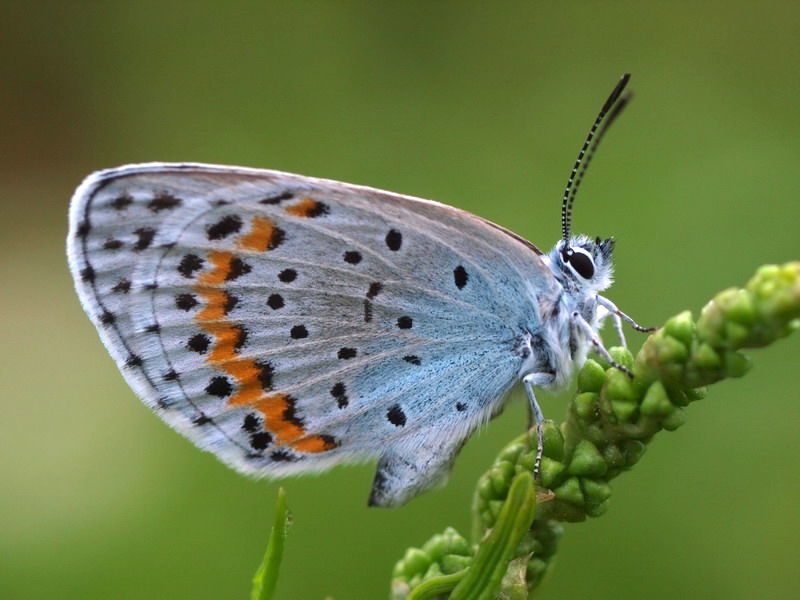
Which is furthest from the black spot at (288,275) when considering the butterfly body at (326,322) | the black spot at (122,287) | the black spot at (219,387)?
the black spot at (122,287)

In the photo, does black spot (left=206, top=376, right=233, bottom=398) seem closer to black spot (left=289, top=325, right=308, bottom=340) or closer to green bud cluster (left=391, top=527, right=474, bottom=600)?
black spot (left=289, top=325, right=308, bottom=340)

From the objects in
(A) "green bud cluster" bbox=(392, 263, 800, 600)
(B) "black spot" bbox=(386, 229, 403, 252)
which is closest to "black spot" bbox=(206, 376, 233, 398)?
(B) "black spot" bbox=(386, 229, 403, 252)

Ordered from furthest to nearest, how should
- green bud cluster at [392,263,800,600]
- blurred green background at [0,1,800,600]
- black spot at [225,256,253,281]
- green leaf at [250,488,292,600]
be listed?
blurred green background at [0,1,800,600]
black spot at [225,256,253,281]
green leaf at [250,488,292,600]
green bud cluster at [392,263,800,600]

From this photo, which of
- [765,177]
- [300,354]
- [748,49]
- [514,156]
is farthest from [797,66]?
[300,354]

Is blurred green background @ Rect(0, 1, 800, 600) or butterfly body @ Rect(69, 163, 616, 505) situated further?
blurred green background @ Rect(0, 1, 800, 600)

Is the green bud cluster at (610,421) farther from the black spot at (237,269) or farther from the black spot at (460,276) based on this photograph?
the black spot at (237,269)

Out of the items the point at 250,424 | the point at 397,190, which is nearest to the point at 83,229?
the point at 250,424

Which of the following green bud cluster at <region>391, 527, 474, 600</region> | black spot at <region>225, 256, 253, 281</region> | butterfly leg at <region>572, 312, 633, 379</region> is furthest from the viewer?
black spot at <region>225, 256, 253, 281</region>

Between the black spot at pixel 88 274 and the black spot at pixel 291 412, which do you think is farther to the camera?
the black spot at pixel 291 412
